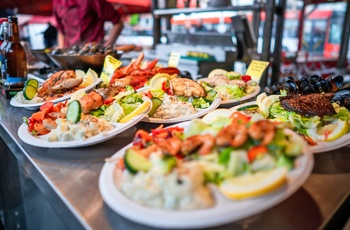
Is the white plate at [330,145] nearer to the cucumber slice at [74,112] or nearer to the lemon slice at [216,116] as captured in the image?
the lemon slice at [216,116]

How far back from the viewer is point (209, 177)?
834mm

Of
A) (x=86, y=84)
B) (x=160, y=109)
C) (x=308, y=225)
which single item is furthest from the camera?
(x=86, y=84)

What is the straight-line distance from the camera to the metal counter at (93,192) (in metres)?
0.87

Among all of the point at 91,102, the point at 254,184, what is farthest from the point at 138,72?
the point at 254,184

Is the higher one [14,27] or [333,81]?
[14,27]

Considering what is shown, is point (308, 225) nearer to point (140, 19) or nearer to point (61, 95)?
point (61, 95)

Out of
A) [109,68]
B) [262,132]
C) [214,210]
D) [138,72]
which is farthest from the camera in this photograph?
[138,72]

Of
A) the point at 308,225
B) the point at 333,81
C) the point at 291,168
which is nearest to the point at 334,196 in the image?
the point at 308,225

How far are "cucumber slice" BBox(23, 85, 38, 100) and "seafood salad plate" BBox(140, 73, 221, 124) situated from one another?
29.4 inches

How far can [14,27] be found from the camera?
7.29 feet

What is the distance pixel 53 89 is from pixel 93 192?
1207mm

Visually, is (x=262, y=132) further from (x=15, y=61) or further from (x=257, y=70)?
(x=15, y=61)

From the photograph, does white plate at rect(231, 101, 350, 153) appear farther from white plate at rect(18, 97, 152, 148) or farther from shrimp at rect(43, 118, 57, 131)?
shrimp at rect(43, 118, 57, 131)

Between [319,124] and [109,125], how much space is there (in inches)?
37.6
